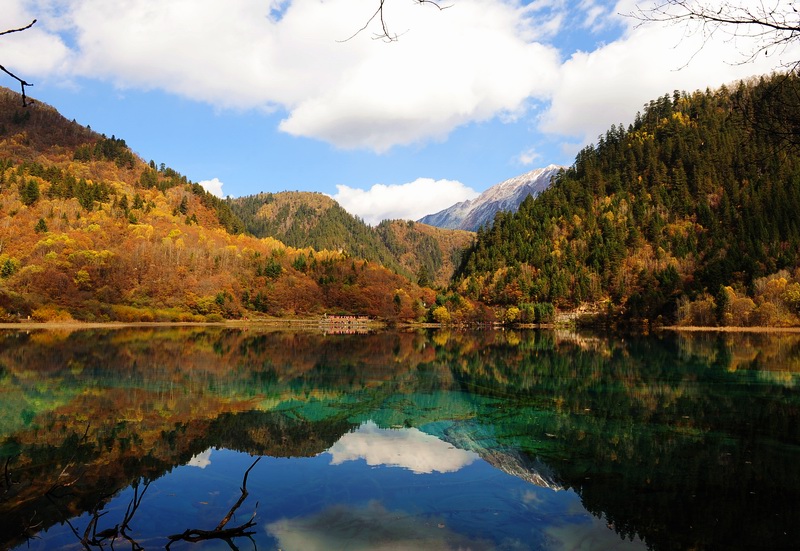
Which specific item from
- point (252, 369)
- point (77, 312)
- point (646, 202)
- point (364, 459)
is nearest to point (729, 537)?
point (364, 459)

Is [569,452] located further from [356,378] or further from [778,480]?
[356,378]

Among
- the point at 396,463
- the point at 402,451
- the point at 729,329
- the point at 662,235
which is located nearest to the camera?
the point at 396,463

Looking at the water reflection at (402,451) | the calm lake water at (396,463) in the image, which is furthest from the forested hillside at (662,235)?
the water reflection at (402,451)

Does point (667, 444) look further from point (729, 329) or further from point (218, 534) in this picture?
point (729, 329)

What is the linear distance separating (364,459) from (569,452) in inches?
228

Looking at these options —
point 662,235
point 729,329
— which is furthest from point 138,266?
point 662,235

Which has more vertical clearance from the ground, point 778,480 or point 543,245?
point 543,245

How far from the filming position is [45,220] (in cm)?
12688

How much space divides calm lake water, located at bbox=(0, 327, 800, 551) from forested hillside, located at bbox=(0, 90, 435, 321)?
84175mm

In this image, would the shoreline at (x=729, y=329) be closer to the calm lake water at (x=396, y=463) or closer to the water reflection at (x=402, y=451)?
the calm lake water at (x=396, y=463)

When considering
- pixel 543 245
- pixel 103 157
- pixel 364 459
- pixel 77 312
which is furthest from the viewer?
pixel 103 157

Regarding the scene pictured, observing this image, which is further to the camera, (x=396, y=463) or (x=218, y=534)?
(x=396, y=463)

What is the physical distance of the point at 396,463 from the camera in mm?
14898

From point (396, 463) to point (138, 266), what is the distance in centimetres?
12319
